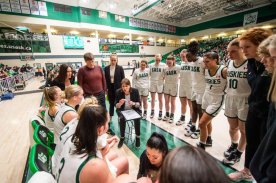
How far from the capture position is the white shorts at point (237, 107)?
81.7 inches

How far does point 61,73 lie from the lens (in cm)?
321

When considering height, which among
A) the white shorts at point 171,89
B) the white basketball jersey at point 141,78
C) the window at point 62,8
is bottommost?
the white shorts at point 171,89

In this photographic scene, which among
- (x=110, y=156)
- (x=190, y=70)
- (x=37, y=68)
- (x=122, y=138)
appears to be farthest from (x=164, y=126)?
(x=37, y=68)

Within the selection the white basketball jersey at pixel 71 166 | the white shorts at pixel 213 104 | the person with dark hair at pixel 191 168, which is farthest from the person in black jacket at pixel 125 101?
the person with dark hair at pixel 191 168

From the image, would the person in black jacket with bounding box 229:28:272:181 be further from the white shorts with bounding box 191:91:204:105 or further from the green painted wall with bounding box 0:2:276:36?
the green painted wall with bounding box 0:2:276:36

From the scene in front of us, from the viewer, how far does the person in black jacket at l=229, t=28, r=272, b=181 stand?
5.02 ft

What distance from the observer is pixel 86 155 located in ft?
3.37

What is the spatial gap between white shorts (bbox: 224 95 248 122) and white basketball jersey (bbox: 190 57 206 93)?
0.77m

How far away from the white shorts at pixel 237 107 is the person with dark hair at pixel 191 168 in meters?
1.89

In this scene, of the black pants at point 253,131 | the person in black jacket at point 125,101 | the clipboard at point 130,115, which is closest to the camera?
the black pants at point 253,131

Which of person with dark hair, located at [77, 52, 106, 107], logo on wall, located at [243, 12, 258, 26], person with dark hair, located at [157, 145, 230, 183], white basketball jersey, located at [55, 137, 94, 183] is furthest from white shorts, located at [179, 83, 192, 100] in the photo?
logo on wall, located at [243, 12, 258, 26]

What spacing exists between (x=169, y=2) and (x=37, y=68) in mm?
14190

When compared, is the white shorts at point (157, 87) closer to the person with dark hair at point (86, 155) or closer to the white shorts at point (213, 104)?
the white shorts at point (213, 104)

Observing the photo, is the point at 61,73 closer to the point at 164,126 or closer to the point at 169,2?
the point at 164,126
